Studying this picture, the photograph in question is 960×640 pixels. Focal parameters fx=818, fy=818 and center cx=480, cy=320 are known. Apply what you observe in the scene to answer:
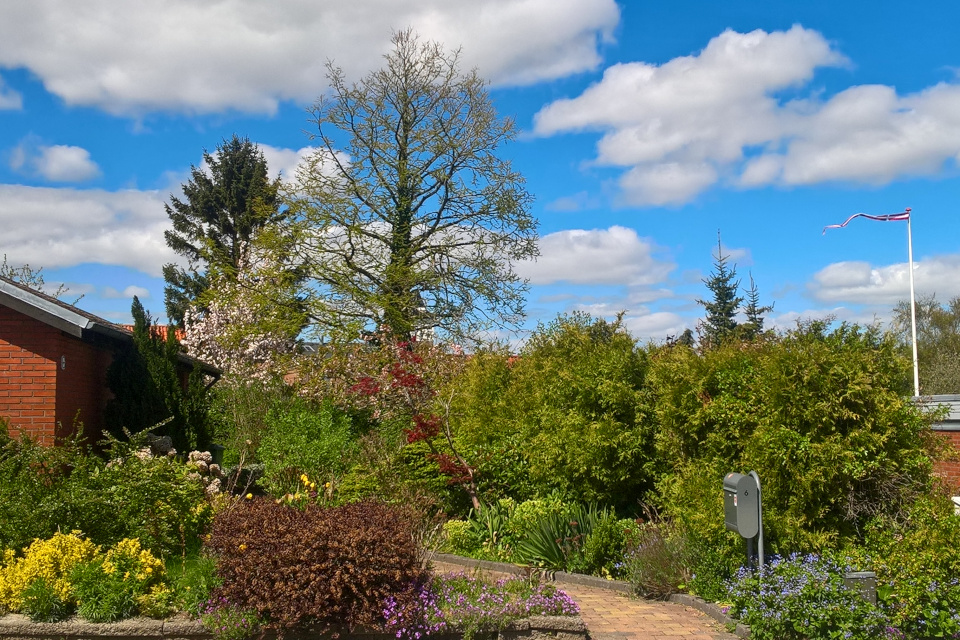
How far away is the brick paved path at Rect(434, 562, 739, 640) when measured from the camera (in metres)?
7.01

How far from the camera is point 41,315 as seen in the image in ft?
36.0

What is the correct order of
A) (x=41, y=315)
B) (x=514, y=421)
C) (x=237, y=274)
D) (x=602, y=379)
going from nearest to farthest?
(x=602, y=379) → (x=41, y=315) → (x=514, y=421) → (x=237, y=274)

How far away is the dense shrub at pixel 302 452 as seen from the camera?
1302cm

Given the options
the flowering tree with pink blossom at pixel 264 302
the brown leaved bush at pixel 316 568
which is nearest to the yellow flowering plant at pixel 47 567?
the brown leaved bush at pixel 316 568

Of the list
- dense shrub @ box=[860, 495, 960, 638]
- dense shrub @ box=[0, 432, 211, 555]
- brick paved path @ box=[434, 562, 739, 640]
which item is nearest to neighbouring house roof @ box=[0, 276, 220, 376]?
dense shrub @ box=[0, 432, 211, 555]

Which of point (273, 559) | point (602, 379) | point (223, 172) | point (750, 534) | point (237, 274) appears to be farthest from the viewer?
point (223, 172)

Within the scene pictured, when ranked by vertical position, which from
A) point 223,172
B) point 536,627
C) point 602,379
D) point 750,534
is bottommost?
point 536,627

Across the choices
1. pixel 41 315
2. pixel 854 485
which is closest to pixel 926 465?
pixel 854 485

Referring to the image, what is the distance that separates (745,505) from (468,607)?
104 inches

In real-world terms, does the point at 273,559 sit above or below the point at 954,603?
above

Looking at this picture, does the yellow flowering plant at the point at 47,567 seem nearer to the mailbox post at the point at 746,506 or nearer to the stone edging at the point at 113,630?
the stone edging at the point at 113,630

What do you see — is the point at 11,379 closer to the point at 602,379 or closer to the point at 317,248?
the point at 602,379

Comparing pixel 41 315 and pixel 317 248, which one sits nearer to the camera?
pixel 41 315

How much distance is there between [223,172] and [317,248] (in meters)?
17.3
